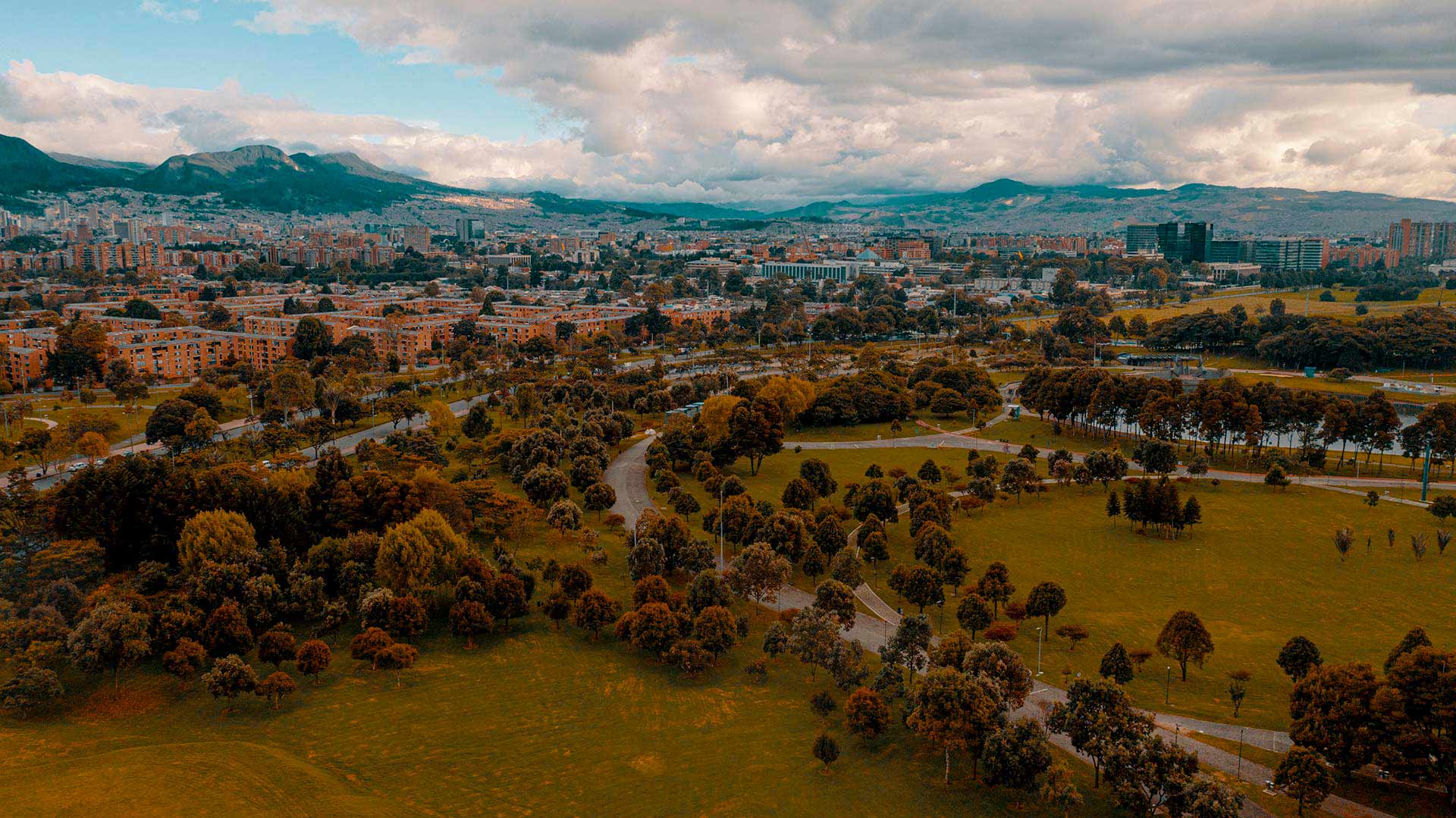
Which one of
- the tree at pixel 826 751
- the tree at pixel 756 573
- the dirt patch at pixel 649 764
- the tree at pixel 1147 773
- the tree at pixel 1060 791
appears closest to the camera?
the tree at pixel 1147 773

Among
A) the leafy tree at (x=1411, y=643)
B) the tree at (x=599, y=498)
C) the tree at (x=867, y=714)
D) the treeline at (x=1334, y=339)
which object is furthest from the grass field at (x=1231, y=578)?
the treeline at (x=1334, y=339)

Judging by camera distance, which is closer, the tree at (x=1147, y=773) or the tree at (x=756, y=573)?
the tree at (x=1147, y=773)

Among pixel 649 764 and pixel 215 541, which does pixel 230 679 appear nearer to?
pixel 215 541

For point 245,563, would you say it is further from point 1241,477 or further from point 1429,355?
point 1429,355

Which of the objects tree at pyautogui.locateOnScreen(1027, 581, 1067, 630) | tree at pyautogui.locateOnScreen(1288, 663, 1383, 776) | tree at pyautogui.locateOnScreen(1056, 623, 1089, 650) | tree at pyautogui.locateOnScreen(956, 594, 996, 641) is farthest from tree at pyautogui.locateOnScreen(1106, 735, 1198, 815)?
tree at pyautogui.locateOnScreen(1027, 581, 1067, 630)

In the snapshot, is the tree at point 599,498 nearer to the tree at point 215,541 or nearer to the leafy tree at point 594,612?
the leafy tree at point 594,612

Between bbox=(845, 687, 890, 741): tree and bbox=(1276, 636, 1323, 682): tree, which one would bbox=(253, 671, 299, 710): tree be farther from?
bbox=(1276, 636, 1323, 682): tree
